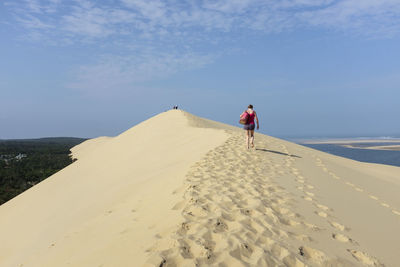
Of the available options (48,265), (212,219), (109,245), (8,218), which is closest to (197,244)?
(212,219)

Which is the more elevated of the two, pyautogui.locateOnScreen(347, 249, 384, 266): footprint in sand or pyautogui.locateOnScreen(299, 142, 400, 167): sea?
pyautogui.locateOnScreen(347, 249, 384, 266): footprint in sand

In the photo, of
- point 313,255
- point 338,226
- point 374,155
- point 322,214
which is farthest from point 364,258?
point 374,155

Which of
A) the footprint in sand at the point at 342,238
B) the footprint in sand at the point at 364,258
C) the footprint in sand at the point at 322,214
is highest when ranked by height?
the footprint in sand at the point at 322,214

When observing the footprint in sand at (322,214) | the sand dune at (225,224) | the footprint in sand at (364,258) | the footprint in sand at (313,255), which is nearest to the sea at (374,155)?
the sand dune at (225,224)

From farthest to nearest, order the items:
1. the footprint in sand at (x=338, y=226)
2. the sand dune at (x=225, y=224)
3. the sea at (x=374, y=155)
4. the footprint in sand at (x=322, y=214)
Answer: the sea at (x=374, y=155) → the footprint in sand at (x=322, y=214) → the footprint in sand at (x=338, y=226) → the sand dune at (x=225, y=224)

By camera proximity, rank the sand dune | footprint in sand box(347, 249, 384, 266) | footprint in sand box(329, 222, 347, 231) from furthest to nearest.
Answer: footprint in sand box(329, 222, 347, 231), footprint in sand box(347, 249, 384, 266), the sand dune

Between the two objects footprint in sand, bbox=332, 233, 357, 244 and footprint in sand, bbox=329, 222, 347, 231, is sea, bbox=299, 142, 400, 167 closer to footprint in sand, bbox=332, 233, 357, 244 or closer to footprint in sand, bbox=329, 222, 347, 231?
footprint in sand, bbox=329, 222, 347, 231

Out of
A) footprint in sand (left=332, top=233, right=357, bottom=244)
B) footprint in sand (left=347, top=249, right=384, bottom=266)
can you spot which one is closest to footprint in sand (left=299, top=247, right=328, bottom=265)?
footprint in sand (left=347, top=249, right=384, bottom=266)

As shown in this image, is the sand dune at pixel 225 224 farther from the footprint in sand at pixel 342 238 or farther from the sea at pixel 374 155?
the sea at pixel 374 155

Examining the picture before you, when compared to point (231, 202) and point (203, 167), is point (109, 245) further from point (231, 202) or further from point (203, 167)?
point (203, 167)

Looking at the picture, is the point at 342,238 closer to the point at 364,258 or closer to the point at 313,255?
the point at 364,258

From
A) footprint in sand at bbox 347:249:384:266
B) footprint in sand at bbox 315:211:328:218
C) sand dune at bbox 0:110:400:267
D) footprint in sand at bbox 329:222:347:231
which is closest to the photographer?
sand dune at bbox 0:110:400:267

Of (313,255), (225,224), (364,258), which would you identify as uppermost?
(225,224)

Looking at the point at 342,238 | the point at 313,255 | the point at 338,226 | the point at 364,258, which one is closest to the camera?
the point at 313,255
